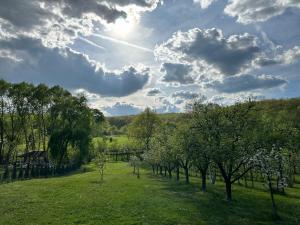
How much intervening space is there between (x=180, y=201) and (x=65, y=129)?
6460cm

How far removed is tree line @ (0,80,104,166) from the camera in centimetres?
9412

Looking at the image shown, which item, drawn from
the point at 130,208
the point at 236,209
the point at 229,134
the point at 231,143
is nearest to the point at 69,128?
the point at 229,134

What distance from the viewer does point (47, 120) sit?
109 metres

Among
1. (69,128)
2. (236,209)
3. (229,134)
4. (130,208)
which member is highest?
(69,128)

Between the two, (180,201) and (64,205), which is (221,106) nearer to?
(180,201)

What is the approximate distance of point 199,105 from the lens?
2453 inches

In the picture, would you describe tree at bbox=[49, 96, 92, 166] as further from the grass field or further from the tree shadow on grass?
the tree shadow on grass

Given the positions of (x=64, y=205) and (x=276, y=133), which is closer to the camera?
(x=64, y=205)

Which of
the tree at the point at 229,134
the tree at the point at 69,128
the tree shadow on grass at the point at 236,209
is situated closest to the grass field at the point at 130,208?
the tree shadow on grass at the point at 236,209

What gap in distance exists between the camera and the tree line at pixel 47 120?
94.1 m

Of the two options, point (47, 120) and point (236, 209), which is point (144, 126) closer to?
point (47, 120)

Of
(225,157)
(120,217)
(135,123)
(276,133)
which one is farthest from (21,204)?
(135,123)

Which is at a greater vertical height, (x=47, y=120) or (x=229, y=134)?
(x=47, y=120)

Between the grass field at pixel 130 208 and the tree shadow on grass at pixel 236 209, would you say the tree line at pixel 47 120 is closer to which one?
the grass field at pixel 130 208
